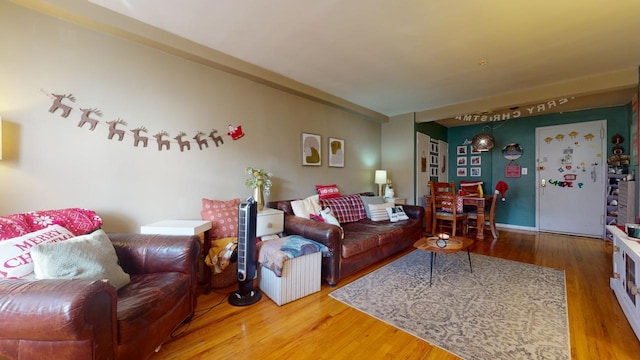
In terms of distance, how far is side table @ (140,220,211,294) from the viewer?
6.77 feet

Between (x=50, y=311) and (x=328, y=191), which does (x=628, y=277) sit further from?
(x=50, y=311)

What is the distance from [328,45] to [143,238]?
7.84 ft

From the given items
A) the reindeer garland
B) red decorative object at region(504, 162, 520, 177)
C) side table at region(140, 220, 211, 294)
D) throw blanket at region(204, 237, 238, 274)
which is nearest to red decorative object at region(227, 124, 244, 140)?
the reindeer garland

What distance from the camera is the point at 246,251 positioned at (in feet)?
6.97

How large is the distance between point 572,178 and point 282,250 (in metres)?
5.70

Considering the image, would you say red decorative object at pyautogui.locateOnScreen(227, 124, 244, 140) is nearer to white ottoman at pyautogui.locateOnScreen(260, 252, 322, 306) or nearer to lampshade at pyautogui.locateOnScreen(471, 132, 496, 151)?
white ottoman at pyautogui.locateOnScreen(260, 252, 322, 306)

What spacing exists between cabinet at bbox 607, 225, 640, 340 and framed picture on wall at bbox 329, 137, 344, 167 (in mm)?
3270

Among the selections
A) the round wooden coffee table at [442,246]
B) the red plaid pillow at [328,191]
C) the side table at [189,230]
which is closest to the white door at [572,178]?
the round wooden coffee table at [442,246]

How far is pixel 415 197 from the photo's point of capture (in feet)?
16.3

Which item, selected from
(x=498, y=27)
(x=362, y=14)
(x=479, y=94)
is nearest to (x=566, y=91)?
(x=479, y=94)

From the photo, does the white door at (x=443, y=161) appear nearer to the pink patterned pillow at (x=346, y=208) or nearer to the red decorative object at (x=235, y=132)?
the pink patterned pillow at (x=346, y=208)

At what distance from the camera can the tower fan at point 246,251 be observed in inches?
82.7

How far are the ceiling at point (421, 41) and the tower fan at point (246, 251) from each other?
1.61 meters

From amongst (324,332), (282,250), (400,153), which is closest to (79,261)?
(282,250)
